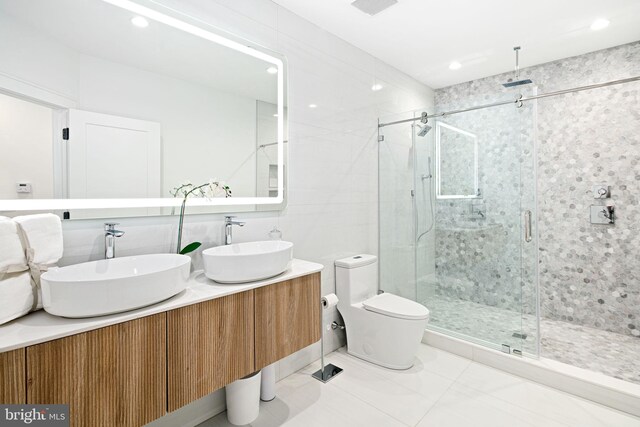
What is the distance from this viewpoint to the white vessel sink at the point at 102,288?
997 mm

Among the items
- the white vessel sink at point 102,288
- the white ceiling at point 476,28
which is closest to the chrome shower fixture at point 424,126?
the white ceiling at point 476,28

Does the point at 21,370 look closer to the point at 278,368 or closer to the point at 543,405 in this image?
the point at 278,368

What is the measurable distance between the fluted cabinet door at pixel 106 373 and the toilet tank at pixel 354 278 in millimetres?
A: 1520

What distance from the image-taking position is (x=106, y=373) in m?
1.06

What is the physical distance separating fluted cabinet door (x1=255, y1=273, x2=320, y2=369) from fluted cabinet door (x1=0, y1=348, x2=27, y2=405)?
814 millimetres

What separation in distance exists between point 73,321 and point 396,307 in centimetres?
193

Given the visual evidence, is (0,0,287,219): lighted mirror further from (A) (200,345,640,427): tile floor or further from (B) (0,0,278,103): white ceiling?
(A) (200,345,640,427): tile floor

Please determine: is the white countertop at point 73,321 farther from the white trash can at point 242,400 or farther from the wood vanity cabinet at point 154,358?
the white trash can at point 242,400

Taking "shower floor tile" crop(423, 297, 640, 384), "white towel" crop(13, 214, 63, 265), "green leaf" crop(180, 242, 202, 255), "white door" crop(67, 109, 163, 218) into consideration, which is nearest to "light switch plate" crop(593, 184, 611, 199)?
"shower floor tile" crop(423, 297, 640, 384)

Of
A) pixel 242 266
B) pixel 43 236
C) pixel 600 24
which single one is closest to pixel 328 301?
pixel 242 266

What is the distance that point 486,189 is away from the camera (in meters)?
2.49

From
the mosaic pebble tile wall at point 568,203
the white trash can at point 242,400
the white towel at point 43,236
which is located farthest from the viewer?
the mosaic pebble tile wall at point 568,203

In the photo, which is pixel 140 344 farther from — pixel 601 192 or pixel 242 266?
pixel 601 192

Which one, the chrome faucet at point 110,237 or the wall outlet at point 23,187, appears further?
the chrome faucet at point 110,237
